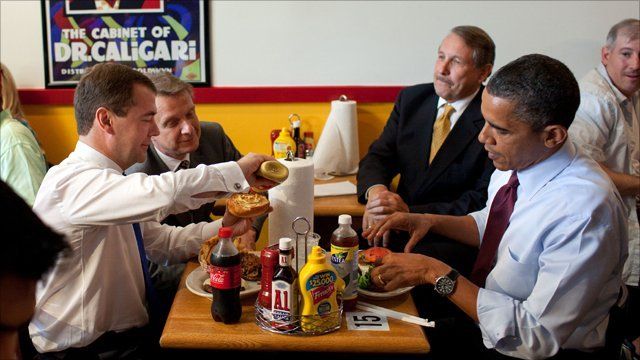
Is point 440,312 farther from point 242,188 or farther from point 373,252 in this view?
point 242,188

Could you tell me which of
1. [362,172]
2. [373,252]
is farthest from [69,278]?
[362,172]

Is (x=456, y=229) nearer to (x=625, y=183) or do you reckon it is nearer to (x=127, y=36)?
(x=625, y=183)

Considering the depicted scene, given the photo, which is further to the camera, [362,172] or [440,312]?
[362,172]

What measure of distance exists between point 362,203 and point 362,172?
20 cm

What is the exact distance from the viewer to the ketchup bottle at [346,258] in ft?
5.94

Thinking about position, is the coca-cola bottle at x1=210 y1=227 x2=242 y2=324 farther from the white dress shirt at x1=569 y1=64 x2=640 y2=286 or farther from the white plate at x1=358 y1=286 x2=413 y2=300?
the white dress shirt at x1=569 y1=64 x2=640 y2=286

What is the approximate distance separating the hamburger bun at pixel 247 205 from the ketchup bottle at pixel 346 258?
30cm

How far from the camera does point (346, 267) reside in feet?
5.96

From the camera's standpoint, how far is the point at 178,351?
2084 millimetres

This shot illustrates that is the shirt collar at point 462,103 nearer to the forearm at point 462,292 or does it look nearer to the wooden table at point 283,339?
the forearm at point 462,292

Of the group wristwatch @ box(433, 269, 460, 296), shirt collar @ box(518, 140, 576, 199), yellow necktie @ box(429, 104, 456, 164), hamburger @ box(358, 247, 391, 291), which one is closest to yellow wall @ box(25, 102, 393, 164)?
yellow necktie @ box(429, 104, 456, 164)

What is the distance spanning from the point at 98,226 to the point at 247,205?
460 mm

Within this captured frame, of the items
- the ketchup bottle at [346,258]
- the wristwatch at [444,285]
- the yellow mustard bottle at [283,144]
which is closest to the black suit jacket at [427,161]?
the yellow mustard bottle at [283,144]

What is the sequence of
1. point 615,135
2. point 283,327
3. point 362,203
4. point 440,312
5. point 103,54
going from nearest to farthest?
point 283,327
point 440,312
point 362,203
point 615,135
point 103,54
